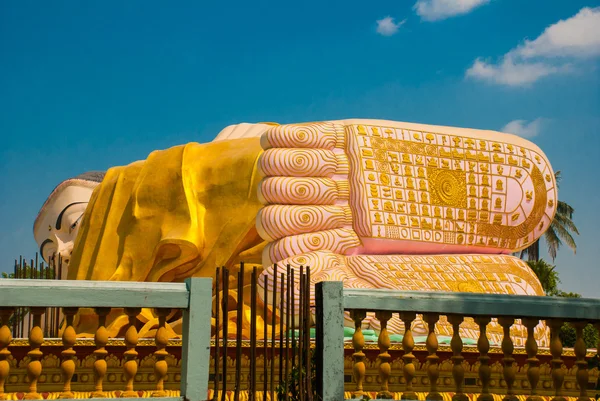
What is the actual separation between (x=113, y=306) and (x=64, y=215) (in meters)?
13.4

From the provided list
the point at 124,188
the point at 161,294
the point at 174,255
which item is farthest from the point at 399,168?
the point at 161,294

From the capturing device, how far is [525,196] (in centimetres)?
1204

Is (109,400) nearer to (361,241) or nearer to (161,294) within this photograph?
(161,294)

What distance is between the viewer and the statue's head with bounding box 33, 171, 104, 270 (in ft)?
55.9

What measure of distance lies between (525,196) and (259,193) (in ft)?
12.6

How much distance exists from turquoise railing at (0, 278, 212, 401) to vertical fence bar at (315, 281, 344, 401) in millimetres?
617

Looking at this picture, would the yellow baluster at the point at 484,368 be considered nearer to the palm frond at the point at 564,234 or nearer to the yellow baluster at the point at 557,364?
the yellow baluster at the point at 557,364

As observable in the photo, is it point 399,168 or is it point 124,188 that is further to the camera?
point 124,188

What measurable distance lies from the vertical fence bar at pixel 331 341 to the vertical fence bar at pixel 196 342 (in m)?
0.62

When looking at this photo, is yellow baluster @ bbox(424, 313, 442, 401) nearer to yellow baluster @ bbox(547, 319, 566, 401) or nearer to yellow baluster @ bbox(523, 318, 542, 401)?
yellow baluster @ bbox(523, 318, 542, 401)

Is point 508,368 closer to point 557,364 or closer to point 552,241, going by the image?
point 557,364

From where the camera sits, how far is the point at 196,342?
4.52 metres

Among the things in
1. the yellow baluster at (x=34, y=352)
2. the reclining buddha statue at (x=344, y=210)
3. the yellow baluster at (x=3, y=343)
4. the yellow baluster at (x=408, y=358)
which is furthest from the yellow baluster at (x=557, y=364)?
the reclining buddha statue at (x=344, y=210)

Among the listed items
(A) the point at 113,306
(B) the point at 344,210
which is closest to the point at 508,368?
(A) the point at 113,306
